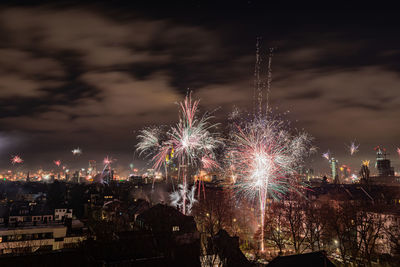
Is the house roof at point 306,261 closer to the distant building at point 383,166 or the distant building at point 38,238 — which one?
the distant building at point 38,238

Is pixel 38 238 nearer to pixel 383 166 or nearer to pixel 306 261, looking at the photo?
pixel 306 261

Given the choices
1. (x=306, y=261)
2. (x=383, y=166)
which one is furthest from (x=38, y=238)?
(x=383, y=166)

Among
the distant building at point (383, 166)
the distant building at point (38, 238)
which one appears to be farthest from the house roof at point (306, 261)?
the distant building at point (383, 166)

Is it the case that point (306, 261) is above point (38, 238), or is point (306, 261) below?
above

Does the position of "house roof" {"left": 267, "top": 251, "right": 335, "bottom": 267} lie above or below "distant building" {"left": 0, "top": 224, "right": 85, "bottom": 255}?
above

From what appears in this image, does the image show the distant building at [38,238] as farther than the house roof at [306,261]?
Yes

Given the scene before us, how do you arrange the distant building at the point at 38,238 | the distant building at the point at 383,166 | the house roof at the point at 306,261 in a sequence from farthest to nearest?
1. the distant building at the point at 383,166
2. the distant building at the point at 38,238
3. the house roof at the point at 306,261

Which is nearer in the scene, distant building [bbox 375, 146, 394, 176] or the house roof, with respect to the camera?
the house roof

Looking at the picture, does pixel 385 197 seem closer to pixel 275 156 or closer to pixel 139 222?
pixel 275 156

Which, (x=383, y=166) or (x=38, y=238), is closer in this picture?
(x=38, y=238)

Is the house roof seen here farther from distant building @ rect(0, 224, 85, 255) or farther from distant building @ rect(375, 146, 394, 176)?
distant building @ rect(375, 146, 394, 176)

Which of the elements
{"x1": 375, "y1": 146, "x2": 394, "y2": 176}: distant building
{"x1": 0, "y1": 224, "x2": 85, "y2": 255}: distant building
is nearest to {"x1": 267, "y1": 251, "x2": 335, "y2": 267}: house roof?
{"x1": 0, "y1": 224, "x2": 85, "y2": 255}: distant building
